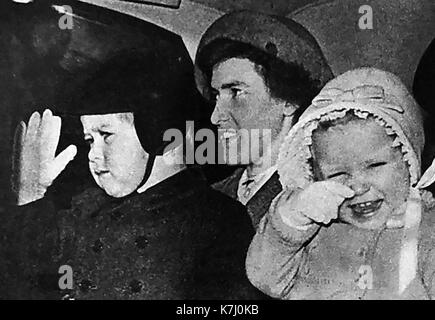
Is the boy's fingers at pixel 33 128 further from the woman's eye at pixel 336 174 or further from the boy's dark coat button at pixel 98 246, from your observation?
the woman's eye at pixel 336 174

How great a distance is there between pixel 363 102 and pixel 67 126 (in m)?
0.94

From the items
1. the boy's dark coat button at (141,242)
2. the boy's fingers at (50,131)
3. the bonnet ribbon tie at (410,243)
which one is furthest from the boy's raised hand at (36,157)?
the bonnet ribbon tie at (410,243)

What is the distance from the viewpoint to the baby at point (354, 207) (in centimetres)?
299

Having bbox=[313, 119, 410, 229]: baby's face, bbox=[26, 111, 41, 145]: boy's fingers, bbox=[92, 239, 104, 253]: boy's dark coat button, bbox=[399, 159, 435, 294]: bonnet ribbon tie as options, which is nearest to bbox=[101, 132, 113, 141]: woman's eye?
bbox=[26, 111, 41, 145]: boy's fingers

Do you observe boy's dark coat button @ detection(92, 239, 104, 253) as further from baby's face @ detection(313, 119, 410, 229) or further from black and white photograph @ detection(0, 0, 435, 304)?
baby's face @ detection(313, 119, 410, 229)

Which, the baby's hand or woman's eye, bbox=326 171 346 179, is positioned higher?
woman's eye, bbox=326 171 346 179

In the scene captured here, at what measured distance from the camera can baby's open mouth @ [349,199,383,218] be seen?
3014 mm

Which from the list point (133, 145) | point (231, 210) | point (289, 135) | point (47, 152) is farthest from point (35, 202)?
point (289, 135)

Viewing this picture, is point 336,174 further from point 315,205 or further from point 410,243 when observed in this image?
point 410,243

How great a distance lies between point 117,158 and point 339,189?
71cm

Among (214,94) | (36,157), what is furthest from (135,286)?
(214,94)

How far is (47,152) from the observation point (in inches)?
126

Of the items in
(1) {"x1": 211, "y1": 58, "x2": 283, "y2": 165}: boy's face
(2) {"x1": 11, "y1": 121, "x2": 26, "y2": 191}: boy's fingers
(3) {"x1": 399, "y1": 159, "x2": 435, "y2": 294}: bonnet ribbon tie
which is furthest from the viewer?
(2) {"x1": 11, "y1": 121, "x2": 26, "y2": 191}: boy's fingers

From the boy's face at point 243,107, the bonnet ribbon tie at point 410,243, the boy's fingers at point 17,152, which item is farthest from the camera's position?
the boy's fingers at point 17,152
